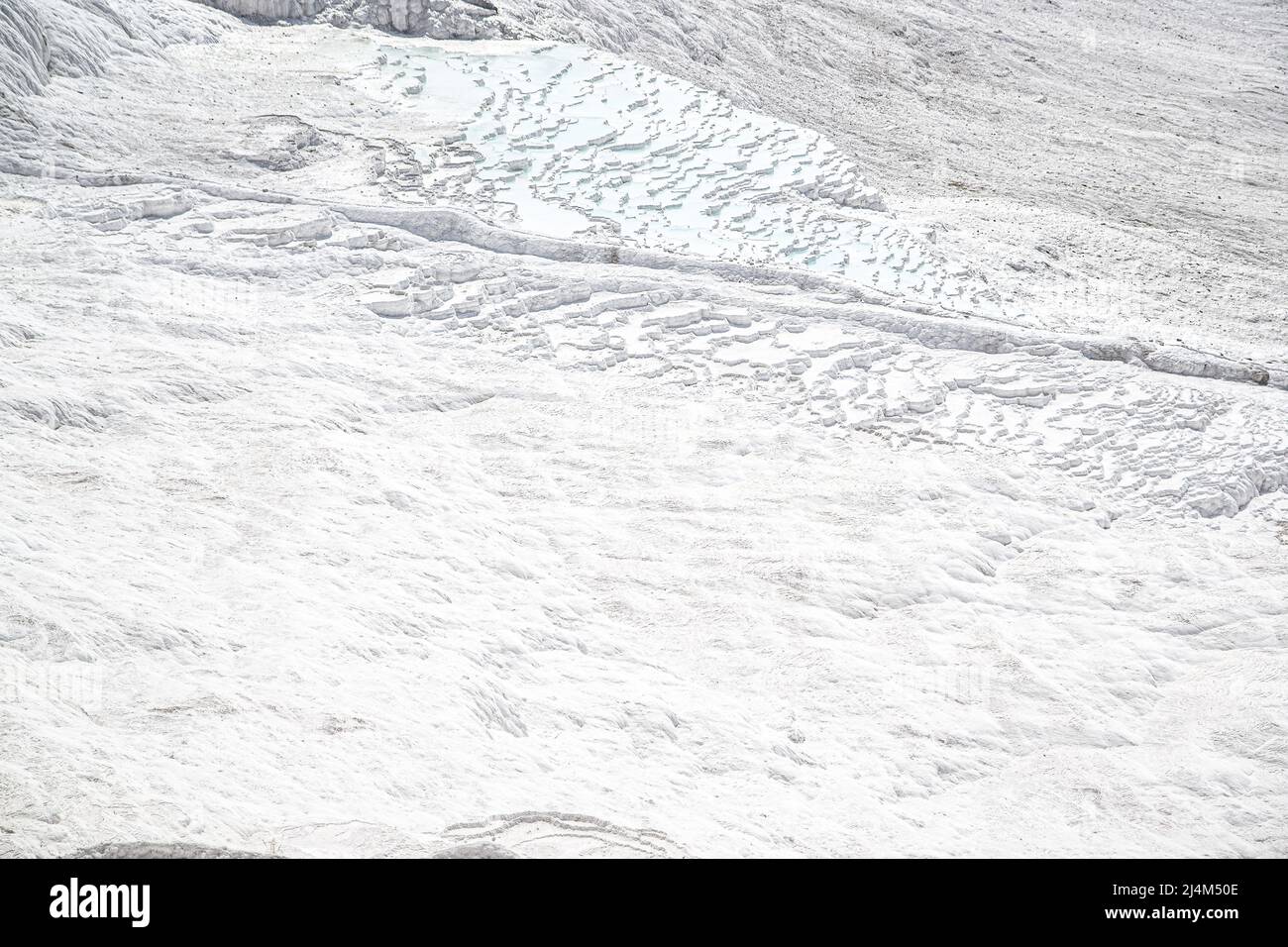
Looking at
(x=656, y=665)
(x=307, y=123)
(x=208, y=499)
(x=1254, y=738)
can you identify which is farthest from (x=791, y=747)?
(x=307, y=123)

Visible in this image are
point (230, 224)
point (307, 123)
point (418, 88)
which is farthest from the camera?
point (418, 88)

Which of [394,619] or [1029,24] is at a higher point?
[1029,24]

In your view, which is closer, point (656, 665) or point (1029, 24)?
point (656, 665)

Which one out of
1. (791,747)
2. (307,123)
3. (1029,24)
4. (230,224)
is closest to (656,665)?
(791,747)

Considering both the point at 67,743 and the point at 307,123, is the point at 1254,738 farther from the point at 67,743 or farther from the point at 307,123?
the point at 307,123
